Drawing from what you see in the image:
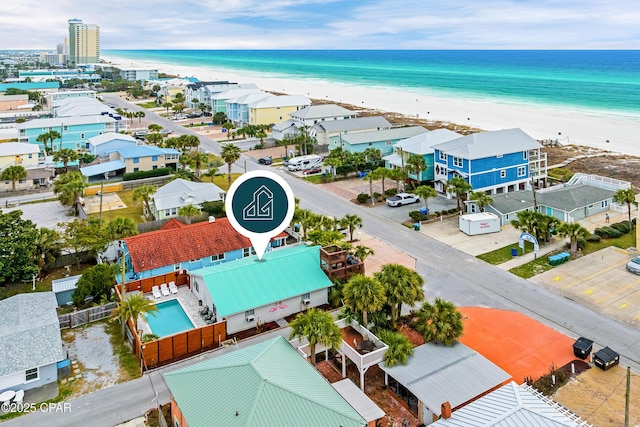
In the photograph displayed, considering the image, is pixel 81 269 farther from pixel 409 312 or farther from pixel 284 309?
pixel 409 312

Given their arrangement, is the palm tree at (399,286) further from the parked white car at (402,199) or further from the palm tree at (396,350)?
the parked white car at (402,199)

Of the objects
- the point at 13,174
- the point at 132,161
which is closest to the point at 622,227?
the point at 132,161

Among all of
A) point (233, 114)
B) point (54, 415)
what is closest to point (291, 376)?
point (54, 415)

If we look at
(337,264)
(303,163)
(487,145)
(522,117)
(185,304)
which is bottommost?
(185,304)

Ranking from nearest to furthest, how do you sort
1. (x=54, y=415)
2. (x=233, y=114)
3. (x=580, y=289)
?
1. (x=54, y=415)
2. (x=580, y=289)
3. (x=233, y=114)

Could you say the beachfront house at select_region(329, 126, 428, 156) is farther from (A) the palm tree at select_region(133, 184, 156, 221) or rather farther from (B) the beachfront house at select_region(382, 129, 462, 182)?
(A) the palm tree at select_region(133, 184, 156, 221)

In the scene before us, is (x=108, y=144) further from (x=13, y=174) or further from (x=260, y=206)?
(x=260, y=206)

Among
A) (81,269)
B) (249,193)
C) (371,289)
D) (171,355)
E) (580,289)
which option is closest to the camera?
(249,193)
